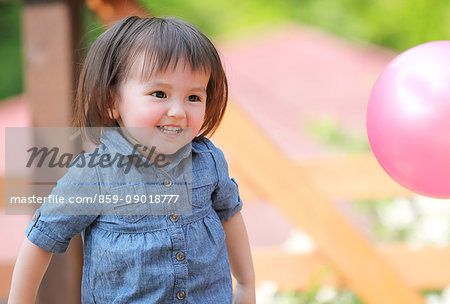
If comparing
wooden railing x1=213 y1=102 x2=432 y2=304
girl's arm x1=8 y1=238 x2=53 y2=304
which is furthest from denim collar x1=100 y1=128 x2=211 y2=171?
wooden railing x1=213 y1=102 x2=432 y2=304

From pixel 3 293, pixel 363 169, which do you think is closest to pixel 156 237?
pixel 3 293

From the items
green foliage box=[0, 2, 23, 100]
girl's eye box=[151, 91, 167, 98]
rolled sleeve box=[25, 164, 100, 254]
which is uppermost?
girl's eye box=[151, 91, 167, 98]

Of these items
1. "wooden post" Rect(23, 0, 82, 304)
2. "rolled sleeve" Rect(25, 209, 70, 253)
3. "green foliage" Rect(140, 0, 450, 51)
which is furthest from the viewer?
"green foliage" Rect(140, 0, 450, 51)

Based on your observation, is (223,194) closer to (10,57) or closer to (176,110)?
(176,110)

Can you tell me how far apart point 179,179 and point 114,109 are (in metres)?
0.19

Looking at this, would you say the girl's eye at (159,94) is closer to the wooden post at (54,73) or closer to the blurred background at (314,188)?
the blurred background at (314,188)

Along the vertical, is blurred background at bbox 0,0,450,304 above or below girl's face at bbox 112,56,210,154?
below

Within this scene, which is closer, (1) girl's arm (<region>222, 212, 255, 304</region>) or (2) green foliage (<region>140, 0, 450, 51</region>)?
(1) girl's arm (<region>222, 212, 255, 304</region>)

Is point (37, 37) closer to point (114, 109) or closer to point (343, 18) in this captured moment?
point (114, 109)

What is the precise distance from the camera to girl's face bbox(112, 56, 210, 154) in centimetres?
104

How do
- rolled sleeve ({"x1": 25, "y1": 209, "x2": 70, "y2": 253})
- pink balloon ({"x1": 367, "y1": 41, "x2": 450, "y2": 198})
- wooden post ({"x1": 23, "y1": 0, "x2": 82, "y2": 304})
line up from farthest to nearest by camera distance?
wooden post ({"x1": 23, "y1": 0, "x2": 82, "y2": 304}) → pink balloon ({"x1": 367, "y1": 41, "x2": 450, "y2": 198}) → rolled sleeve ({"x1": 25, "y1": 209, "x2": 70, "y2": 253})

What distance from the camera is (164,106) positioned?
3.43 feet

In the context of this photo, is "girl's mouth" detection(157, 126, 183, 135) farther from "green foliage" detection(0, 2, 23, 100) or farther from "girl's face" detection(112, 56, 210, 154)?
"green foliage" detection(0, 2, 23, 100)

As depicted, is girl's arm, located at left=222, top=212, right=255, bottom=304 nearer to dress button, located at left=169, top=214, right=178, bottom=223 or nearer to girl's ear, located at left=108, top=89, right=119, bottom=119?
dress button, located at left=169, top=214, right=178, bottom=223
